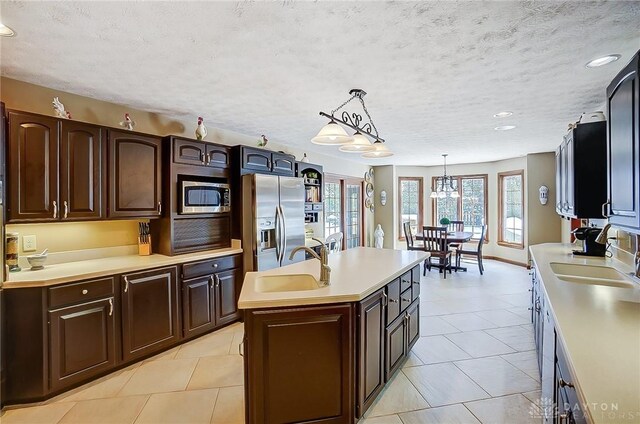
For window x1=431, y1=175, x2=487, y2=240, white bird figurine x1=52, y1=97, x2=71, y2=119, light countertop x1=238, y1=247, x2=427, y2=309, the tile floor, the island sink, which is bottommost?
the tile floor

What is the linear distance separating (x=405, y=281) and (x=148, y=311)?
2.38 meters

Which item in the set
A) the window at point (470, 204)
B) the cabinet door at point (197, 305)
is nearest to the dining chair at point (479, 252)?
the window at point (470, 204)

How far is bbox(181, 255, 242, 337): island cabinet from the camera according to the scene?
3225 mm

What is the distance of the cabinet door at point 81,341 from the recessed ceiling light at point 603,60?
4161 millimetres

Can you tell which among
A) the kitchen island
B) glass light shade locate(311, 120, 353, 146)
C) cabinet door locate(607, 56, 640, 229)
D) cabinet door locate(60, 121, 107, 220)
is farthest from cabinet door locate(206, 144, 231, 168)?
cabinet door locate(607, 56, 640, 229)

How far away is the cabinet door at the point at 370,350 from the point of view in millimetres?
1943

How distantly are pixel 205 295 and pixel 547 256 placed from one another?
3668mm

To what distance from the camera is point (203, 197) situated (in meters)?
3.56

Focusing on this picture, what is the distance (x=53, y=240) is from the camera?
2787mm

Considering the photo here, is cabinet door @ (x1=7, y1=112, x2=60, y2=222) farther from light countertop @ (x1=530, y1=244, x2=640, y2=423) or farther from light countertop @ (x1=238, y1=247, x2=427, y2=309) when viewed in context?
light countertop @ (x1=530, y1=244, x2=640, y2=423)

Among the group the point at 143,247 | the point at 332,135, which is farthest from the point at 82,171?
the point at 332,135

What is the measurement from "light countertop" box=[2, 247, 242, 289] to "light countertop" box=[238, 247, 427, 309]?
3.80ft

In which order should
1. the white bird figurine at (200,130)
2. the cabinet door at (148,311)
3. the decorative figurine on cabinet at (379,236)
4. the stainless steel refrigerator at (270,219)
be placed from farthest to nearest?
the decorative figurine on cabinet at (379,236) < the stainless steel refrigerator at (270,219) < the white bird figurine at (200,130) < the cabinet door at (148,311)

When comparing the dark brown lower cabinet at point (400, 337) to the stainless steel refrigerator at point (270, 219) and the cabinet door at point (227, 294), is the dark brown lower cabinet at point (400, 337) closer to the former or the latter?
the stainless steel refrigerator at point (270, 219)
